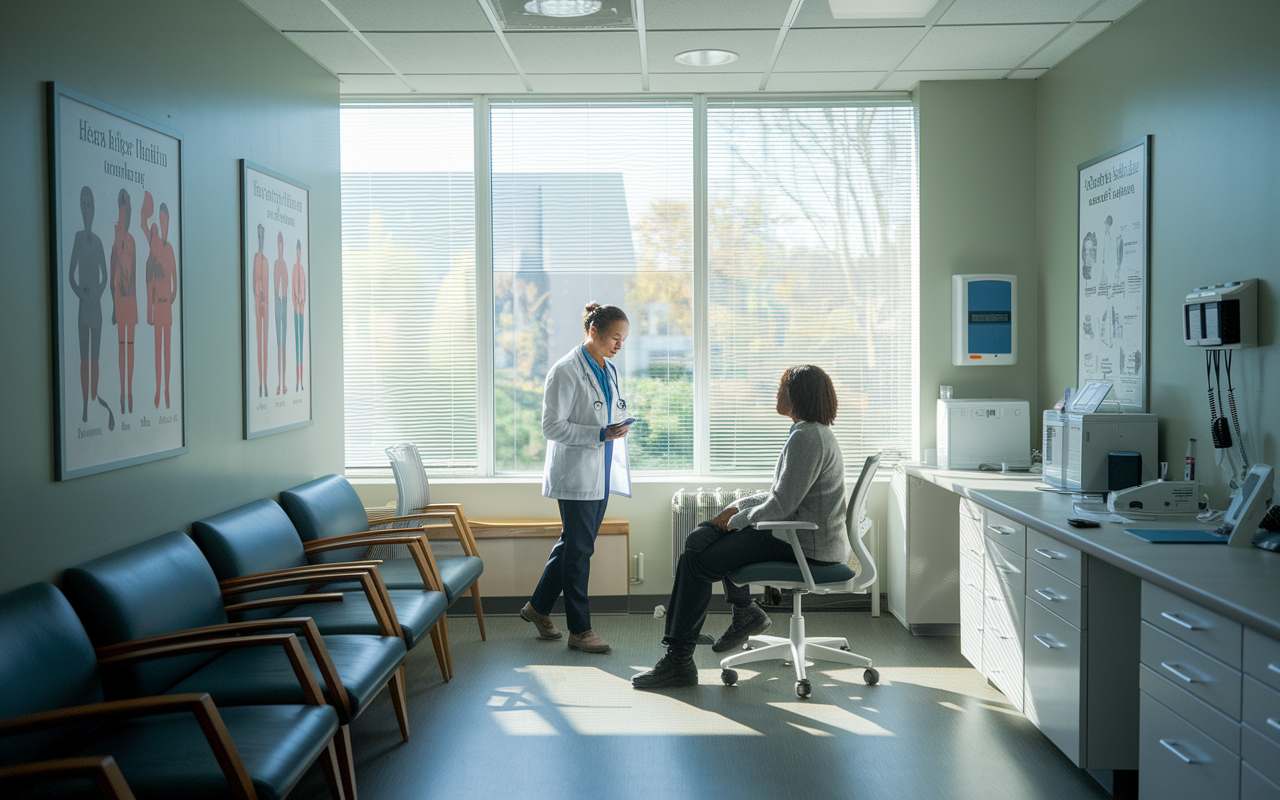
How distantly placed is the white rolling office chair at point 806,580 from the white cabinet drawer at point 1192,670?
4.45 ft

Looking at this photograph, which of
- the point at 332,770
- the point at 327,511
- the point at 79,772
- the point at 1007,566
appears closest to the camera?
the point at 79,772

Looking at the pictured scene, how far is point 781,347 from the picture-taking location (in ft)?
16.1

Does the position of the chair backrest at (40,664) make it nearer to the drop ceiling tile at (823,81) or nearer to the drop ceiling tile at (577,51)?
the drop ceiling tile at (577,51)

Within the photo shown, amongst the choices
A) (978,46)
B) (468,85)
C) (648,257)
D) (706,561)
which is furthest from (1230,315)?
(468,85)

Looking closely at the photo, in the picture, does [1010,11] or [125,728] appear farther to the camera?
[1010,11]

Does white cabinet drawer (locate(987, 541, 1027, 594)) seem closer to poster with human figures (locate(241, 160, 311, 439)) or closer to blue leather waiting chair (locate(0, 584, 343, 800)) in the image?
blue leather waiting chair (locate(0, 584, 343, 800))

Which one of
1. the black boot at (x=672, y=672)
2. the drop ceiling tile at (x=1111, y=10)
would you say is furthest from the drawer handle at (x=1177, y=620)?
the drop ceiling tile at (x=1111, y=10)

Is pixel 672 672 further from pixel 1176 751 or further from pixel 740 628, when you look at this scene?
pixel 1176 751

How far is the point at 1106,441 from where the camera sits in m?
3.34

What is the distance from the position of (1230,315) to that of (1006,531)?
105cm

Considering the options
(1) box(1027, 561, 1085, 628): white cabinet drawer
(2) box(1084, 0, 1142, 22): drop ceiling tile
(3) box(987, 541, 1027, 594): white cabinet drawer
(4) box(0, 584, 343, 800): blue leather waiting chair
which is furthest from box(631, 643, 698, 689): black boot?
(2) box(1084, 0, 1142, 22): drop ceiling tile

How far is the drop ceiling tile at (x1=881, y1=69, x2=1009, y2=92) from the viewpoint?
445cm

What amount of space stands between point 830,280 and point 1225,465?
232 centimetres

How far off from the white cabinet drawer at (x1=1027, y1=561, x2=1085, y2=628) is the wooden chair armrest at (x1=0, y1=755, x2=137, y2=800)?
8.52 feet
